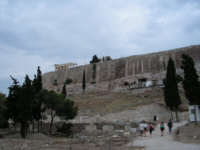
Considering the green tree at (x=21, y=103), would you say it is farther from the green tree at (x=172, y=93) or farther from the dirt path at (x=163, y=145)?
the green tree at (x=172, y=93)

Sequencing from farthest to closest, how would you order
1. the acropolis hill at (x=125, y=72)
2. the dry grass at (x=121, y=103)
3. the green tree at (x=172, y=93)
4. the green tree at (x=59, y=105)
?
1. the acropolis hill at (x=125, y=72)
2. the dry grass at (x=121, y=103)
3. the green tree at (x=172, y=93)
4. the green tree at (x=59, y=105)

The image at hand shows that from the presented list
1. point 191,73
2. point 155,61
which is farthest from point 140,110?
point 155,61

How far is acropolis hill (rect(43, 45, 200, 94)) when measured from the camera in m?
56.5

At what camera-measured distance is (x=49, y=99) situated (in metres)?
25.1

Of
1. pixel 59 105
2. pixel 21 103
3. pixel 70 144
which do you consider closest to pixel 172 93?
pixel 59 105

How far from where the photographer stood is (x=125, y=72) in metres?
65.2

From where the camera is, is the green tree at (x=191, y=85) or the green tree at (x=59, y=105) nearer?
the green tree at (x=191, y=85)

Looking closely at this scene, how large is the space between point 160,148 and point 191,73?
11233 mm

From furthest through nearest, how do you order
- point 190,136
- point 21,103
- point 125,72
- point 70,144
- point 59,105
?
point 125,72 → point 59,105 → point 21,103 → point 190,136 → point 70,144

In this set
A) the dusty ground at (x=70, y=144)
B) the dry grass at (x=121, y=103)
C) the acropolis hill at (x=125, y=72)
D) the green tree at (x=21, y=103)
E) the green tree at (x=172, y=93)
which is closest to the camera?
the dusty ground at (x=70, y=144)

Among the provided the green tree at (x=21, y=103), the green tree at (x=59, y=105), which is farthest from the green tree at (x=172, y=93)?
the green tree at (x=21, y=103)

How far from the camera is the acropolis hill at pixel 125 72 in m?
56.5

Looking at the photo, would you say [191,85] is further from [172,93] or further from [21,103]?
[21,103]

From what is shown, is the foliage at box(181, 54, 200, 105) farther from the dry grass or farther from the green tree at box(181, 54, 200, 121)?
the dry grass
